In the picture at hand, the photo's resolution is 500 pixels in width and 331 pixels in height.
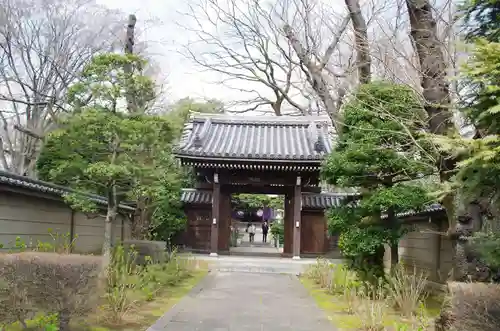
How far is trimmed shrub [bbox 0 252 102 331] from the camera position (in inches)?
203

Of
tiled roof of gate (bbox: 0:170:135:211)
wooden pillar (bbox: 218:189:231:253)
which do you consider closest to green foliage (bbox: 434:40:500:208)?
tiled roof of gate (bbox: 0:170:135:211)

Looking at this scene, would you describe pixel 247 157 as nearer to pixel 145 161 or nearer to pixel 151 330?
pixel 145 161

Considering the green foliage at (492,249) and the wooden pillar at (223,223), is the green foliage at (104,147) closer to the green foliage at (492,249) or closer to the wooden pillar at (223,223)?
the green foliage at (492,249)

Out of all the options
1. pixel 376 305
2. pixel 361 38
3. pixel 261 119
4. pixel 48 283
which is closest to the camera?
pixel 48 283

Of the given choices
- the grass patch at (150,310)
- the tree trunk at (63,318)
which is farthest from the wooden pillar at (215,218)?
the tree trunk at (63,318)

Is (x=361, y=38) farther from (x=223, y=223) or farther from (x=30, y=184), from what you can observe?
(x=223, y=223)

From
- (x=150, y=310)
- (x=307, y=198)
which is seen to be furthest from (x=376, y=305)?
(x=307, y=198)

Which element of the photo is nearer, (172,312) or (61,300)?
(61,300)

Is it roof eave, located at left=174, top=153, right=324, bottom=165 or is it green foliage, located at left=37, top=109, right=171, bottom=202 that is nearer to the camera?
green foliage, located at left=37, top=109, right=171, bottom=202

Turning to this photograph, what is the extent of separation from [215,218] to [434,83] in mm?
12754

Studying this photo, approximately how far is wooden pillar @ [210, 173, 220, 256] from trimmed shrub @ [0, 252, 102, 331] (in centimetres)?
1327

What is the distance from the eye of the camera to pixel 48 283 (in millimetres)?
5309

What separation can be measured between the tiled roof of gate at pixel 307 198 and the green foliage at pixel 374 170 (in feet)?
30.0

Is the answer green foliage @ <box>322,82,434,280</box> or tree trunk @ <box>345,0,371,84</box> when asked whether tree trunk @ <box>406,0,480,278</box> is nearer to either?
green foliage @ <box>322,82,434,280</box>
